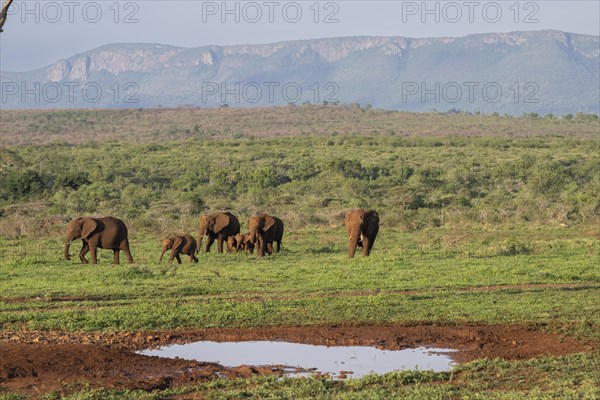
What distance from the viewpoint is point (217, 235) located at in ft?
96.9

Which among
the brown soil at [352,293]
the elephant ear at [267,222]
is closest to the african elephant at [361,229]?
the elephant ear at [267,222]

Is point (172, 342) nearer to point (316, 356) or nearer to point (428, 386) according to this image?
point (316, 356)

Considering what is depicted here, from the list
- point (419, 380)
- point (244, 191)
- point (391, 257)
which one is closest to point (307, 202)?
point (244, 191)

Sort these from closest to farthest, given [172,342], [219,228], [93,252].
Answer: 1. [172,342]
2. [93,252]
3. [219,228]

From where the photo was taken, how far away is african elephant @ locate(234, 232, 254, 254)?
93.5 feet

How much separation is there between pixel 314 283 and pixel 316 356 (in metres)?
6.93

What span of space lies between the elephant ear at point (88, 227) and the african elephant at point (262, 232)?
170 inches

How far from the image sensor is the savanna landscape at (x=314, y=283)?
11859mm

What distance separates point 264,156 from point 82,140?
33633mm

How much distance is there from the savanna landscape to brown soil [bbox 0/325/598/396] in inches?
1.4

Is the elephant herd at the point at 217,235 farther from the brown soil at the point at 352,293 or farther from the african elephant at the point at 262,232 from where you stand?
the brown soil at the point at 352,293

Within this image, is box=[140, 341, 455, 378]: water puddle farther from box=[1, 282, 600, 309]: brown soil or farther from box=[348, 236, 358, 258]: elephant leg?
box=[348, 236, 358, 258]: elephant leg

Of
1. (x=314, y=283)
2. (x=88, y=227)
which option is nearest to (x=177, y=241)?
(x=88, y=227)

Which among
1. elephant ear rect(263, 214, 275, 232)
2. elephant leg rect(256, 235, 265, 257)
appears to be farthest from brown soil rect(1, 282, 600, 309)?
elephant ear rect(263, 214, 275, 232)
